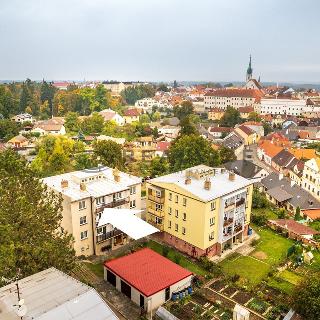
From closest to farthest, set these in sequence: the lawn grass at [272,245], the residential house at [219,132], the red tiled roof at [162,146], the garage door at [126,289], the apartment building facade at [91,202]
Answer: the garage door at [126,289] → the apartment building facade at [91,202] → the lawn grass at [272,245] → the red tiled roof at [162,146] → the residential house at [219,132]

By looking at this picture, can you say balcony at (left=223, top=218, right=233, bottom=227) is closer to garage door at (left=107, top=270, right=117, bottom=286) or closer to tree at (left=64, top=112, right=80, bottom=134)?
garage door at (left=107, top=270, right=117, bottom=286)

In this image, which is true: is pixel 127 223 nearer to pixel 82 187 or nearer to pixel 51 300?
pixel 82 187

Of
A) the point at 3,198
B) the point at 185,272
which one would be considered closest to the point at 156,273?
the point at 185,272

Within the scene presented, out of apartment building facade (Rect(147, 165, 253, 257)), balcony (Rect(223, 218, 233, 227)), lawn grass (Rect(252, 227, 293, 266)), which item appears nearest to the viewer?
apartment building facade (Rect(147, 165, 253, 257))

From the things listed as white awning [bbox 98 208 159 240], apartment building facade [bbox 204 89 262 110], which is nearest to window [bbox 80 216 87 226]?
white awning [bbox 98 208 159 240]

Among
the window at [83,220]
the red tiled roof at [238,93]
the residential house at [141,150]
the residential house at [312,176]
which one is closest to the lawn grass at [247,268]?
the window at [83,220]

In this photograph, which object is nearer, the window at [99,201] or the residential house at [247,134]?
the window at [99,201]

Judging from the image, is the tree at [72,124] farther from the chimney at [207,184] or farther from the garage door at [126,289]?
the garage door at [126,289]

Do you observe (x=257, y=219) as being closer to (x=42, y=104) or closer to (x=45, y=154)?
(x=45, y=154)
